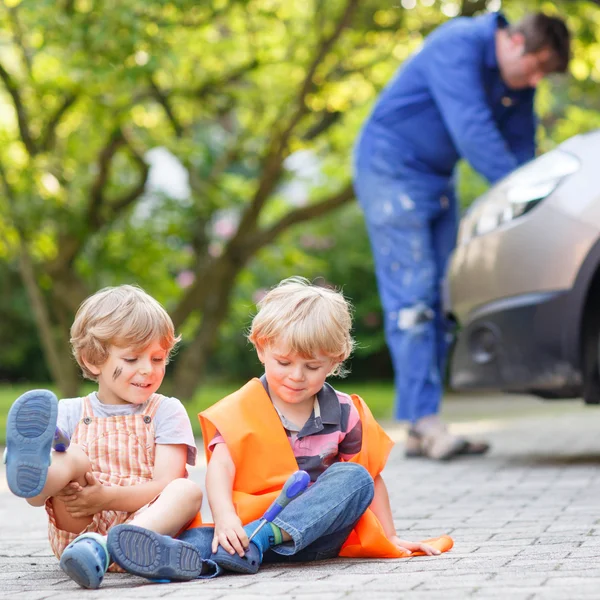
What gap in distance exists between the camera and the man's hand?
300cm

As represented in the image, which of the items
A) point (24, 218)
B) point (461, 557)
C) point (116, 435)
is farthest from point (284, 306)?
Answer: point (24, 218)

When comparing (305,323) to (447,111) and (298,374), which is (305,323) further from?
(447,111)

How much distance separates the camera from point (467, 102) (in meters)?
5.89

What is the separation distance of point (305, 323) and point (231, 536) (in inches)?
22.5

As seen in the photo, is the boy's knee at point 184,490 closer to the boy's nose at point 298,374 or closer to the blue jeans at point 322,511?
the blue jeans at point 322,511

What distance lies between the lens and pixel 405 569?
303cm

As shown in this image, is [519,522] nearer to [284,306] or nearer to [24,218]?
[284,306]

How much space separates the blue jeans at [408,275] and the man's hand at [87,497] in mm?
3362

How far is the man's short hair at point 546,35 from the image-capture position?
5859 mm

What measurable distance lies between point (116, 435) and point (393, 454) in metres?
3.66

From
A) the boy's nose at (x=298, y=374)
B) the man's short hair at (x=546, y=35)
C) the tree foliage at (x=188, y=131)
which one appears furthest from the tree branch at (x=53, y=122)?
the boy's nose at (x=298, y=374)

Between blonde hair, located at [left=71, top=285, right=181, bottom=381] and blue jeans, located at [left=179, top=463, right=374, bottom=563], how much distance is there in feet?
1.67

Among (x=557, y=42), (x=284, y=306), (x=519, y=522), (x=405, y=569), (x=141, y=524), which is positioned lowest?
(x=519, y=522)

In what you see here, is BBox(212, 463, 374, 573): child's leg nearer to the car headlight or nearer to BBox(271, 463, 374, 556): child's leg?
BBox(271, 463, 374, 556): child's leg
